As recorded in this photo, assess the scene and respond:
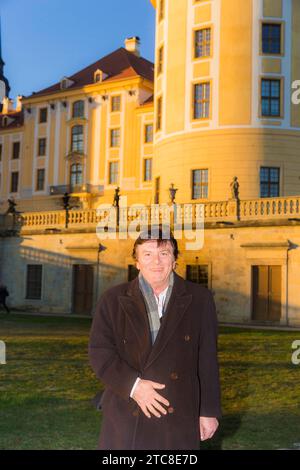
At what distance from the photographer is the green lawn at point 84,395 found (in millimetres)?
6562

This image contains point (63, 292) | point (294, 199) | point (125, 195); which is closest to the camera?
point (294, 199)

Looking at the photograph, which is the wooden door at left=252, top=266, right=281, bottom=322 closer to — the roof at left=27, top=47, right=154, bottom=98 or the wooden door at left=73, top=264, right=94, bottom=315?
the wooden door at left=73, top=264, right=94, bottom=315

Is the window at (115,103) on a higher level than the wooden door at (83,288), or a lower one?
higher

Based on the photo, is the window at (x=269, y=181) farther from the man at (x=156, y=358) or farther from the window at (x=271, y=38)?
the man at (x=156, y=358)

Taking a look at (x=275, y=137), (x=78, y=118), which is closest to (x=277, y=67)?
(x=275, y=137)

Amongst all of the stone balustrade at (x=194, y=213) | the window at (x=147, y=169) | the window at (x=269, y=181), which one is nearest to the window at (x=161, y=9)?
the window at (x=269, y=181)

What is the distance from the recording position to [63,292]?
28.7 m

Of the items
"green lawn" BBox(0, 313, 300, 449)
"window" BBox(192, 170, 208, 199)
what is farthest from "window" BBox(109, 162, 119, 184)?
"green lawn" BBox(0, 313, 300, 449)

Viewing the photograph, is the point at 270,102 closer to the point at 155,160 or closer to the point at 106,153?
the point at 155,160

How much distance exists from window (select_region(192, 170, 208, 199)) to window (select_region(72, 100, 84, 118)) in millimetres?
21705

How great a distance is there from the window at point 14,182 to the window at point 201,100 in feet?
89.2

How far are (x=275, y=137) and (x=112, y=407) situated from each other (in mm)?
26516

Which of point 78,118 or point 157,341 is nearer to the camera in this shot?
point 157,341

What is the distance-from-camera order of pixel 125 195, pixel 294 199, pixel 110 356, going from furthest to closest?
pixel 125 195 → pixel 294 199 → pixel 110 356
